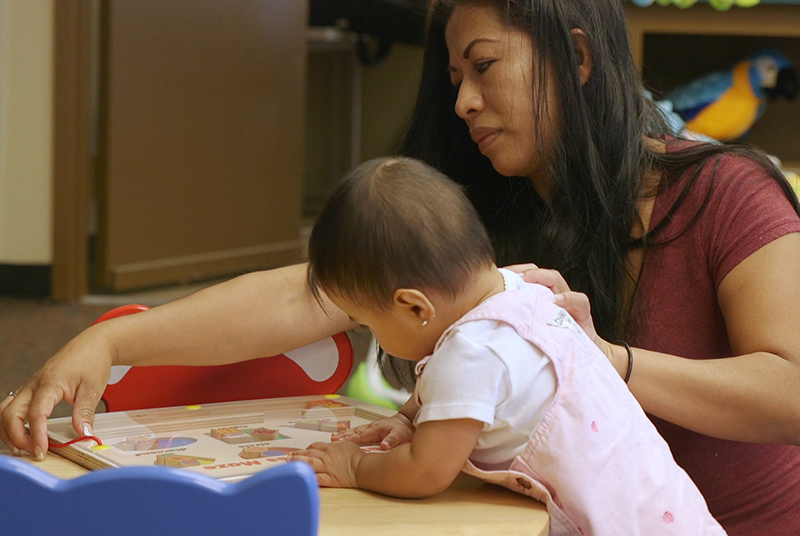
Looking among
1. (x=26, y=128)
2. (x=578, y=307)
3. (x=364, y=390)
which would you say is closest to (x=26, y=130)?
(x=26, y=128)

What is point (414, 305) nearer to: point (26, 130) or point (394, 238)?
point (394, 238)

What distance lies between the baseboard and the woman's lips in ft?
6.93

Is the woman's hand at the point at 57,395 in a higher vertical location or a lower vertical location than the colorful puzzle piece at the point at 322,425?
higher

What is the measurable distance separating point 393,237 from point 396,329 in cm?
8

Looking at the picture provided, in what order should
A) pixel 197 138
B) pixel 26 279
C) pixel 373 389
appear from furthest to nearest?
pixel 197 138, pixel 26 279, pixel 373 389

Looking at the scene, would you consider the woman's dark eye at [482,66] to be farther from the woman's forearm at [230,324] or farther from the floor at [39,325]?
the floor at [39,325]

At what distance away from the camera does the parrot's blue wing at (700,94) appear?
7.71 feet

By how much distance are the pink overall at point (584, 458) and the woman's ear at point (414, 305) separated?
0.07 feet

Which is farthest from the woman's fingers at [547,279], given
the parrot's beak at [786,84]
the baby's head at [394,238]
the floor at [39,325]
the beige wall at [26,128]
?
the beige wall at [26,128]

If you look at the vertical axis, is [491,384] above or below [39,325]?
above

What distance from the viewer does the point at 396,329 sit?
0.70m

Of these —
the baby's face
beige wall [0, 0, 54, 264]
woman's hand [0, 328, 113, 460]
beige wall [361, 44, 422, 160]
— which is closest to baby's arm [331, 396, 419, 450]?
the baby's face

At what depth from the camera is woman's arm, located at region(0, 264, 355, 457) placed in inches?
31.7

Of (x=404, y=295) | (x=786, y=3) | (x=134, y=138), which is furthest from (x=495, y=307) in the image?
(x=134, y=138)
